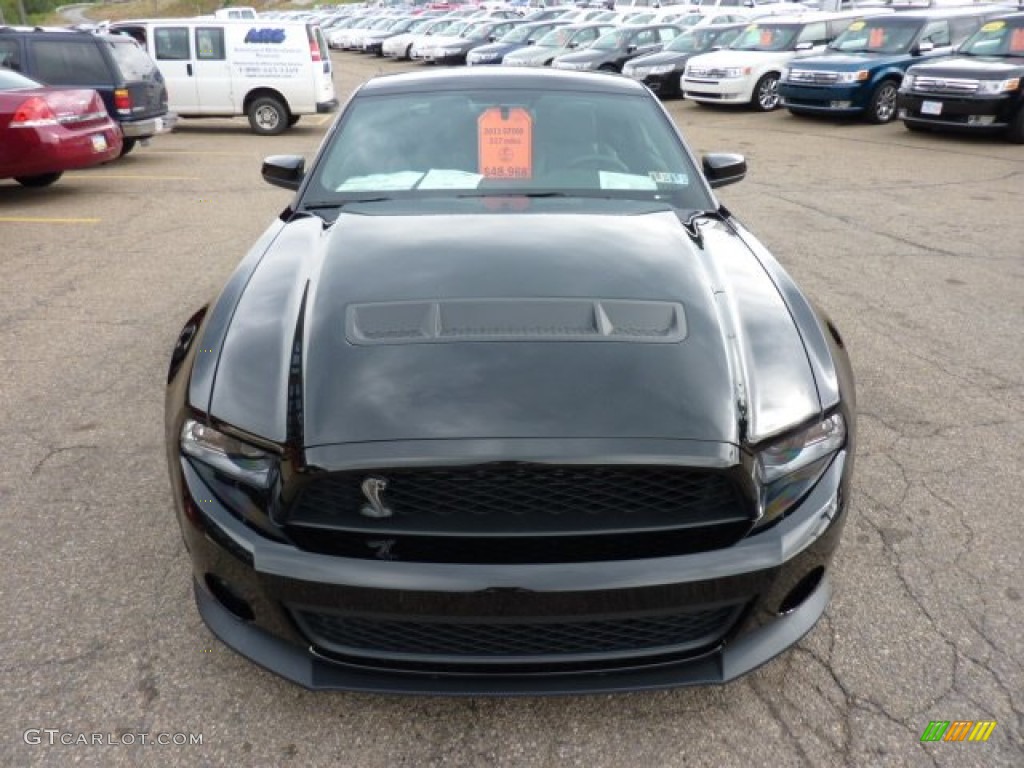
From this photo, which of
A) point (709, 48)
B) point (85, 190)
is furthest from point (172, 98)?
point (709, 48)

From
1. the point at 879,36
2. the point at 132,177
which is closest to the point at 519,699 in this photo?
the point at 132,177

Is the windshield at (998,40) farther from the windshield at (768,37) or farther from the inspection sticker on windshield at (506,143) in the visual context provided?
the inspection sticker on windshield at (506,143)

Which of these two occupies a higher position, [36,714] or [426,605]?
[426,605]

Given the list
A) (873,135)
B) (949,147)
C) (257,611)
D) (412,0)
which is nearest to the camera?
(257,611)

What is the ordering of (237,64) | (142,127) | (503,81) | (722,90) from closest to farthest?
(503,81) < (142,127) < (237,64) < (722,90)

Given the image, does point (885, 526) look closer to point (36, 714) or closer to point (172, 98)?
point (36, 714)

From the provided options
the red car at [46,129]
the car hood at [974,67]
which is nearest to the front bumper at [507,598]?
the red car at [46,129]

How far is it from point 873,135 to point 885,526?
38.7 ft

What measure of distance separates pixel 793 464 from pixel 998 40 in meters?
13.0

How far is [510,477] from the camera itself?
1883mm

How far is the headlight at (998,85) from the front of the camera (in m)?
11.2

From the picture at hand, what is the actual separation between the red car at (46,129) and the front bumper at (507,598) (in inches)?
310

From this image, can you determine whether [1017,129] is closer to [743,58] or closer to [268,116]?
[743,58]

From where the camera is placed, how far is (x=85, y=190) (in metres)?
9.63
